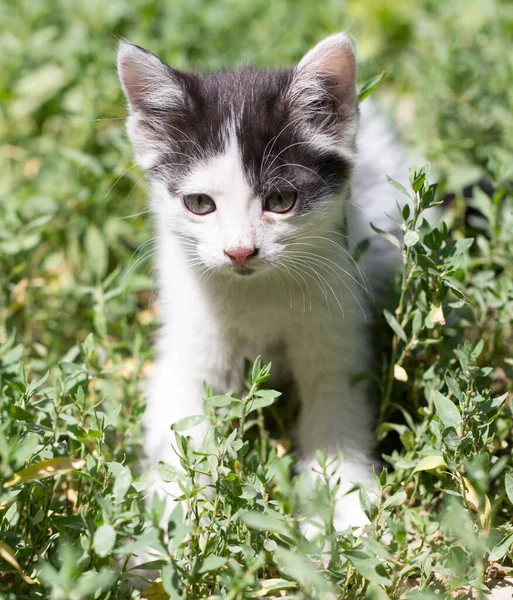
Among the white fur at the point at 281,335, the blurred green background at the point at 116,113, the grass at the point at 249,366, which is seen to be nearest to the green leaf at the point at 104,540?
the grass at the point at 249,366

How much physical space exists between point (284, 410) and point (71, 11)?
3.41 meters

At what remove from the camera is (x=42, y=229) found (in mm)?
3119

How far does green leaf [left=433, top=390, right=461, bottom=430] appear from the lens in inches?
73.7

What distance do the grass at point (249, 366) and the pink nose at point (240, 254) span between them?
366 mm

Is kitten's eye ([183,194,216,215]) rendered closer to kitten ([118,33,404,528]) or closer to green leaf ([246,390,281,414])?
kitten ([118,33,404,528])

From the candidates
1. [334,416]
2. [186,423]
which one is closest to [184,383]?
[334,416]

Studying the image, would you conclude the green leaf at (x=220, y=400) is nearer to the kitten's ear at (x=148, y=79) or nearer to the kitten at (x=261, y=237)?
the kitten at (x=261, y=237)

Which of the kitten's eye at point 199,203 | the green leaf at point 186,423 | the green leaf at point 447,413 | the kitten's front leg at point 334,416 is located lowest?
the kitten's front leg at point 334,416

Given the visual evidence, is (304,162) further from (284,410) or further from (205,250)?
(284,410)

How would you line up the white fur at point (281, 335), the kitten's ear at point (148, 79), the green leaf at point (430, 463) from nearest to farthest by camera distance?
the green leaf at point (430, 463), the kitten's ear at point (148, 79), the white fur at point (281, 335)

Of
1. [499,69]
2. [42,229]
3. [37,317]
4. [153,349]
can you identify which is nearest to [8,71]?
[42,229]

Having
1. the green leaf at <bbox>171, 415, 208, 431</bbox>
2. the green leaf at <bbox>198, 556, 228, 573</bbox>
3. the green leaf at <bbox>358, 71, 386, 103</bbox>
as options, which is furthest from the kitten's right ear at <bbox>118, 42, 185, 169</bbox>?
the green leaf at <bbox>198, 556, 228, 573</bbox>

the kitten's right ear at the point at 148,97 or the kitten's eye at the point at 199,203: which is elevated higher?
the kitten's right ear at the point at 148,97

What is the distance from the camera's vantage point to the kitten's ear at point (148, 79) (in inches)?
87.0
